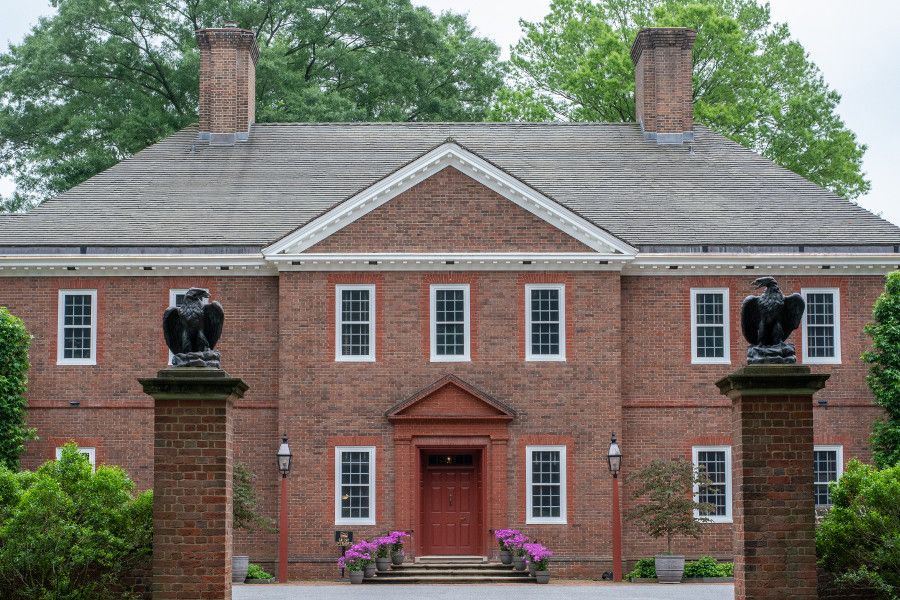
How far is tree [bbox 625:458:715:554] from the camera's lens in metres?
30.8

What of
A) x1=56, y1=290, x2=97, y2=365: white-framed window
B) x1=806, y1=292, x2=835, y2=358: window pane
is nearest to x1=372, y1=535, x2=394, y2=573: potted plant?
x1=56, y1=290, x2=97, y2=365: white-framed window

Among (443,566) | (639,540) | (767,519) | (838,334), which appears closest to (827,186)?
(838,334)

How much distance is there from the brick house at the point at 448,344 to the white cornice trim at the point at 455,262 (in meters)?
0.06

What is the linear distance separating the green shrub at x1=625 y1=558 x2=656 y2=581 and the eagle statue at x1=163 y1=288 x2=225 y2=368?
15.6 m

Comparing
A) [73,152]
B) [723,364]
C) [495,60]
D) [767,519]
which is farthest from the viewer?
[495,60]

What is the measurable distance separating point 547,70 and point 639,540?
23.1m

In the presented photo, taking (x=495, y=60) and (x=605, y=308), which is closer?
(x=605, y=308)

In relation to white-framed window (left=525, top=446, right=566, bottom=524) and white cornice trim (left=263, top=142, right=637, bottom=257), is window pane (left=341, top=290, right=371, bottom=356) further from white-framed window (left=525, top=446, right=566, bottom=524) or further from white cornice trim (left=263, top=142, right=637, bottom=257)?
white-framed window (left=525, top=446, right=566, bottom=524)

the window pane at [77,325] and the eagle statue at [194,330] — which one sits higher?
the window pane at [77,325]

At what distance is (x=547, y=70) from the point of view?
169 feet

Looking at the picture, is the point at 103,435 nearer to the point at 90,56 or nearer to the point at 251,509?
the point at 251,509

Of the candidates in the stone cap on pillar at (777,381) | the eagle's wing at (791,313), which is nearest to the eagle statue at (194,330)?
the stone cap on pillar at (777,381)

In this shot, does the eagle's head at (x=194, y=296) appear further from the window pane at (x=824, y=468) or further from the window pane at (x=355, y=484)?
the window pane at (x=824, y=468)

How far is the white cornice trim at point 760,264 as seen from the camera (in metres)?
33.2
